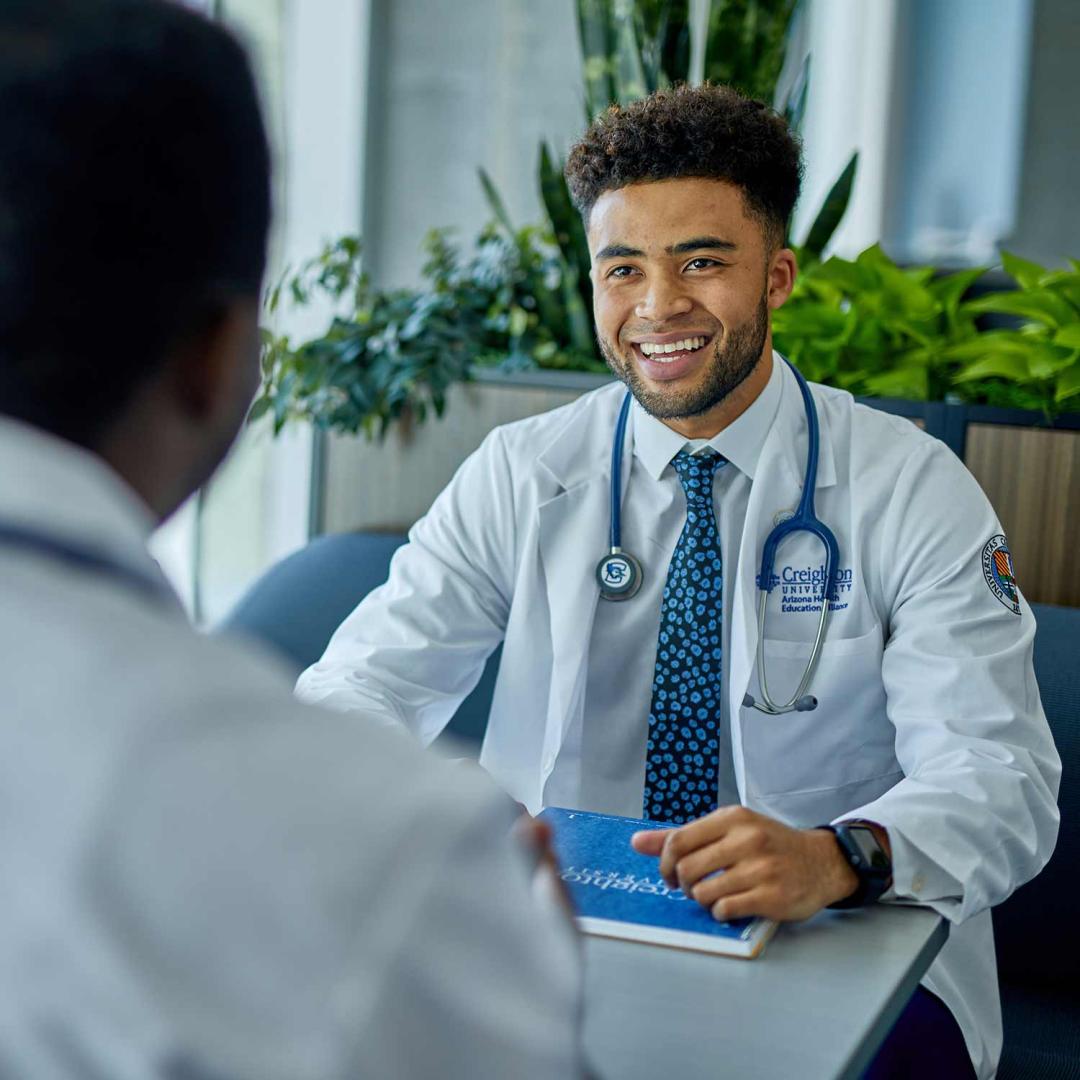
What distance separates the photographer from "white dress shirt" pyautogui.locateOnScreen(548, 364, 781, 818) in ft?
5.63

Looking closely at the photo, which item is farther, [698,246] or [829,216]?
[829,216]

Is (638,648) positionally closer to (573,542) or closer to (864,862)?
(573,542)

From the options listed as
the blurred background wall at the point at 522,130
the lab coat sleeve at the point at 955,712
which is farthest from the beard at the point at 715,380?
the blurred background wall at the point at 522,130

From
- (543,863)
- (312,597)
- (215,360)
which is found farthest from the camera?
(312,597)

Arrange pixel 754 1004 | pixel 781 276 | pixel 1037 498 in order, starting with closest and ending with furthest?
pixel 754 1004, pixel 781 276, pixel 1037 498

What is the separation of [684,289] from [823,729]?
1.88 feet

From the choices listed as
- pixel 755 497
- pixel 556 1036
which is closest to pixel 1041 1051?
pixel 755 497

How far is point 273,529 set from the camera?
3.57 meters

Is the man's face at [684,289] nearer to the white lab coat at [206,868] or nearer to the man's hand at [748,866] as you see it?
the man's hand at [748,866]

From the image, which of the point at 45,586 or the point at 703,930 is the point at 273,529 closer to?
the point at 703,930

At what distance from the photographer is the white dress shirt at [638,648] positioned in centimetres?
172

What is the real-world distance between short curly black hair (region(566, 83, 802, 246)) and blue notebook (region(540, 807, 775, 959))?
89cm

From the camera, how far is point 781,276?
1.91 m

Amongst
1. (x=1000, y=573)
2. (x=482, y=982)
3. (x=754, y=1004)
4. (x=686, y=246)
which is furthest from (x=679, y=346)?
(x=482, y=982)
